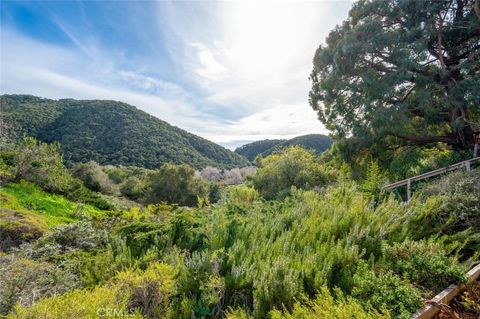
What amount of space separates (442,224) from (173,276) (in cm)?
477

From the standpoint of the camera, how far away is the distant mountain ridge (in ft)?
171

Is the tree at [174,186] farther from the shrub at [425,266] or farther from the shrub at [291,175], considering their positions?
the shrub at [425,266]

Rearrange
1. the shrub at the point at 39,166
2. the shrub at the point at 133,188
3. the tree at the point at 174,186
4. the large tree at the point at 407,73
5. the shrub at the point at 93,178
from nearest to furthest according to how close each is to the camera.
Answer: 1. the large tree at the point at 407,73
2. the shrub at the point at 39,166
3. the tree at the point at 174,186
4. the shrub at the point at 93,178
5. the shrub at the point at 133,188

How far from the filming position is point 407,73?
8.79 meters

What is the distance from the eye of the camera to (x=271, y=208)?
6.69 m

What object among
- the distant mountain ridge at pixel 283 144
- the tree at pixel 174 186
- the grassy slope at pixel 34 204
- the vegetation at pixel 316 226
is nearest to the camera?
the vegetation at pixel 316 226

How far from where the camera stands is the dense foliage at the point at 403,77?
28.6 ft

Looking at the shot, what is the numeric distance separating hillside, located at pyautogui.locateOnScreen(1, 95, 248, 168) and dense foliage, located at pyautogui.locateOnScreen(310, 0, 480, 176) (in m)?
42.1

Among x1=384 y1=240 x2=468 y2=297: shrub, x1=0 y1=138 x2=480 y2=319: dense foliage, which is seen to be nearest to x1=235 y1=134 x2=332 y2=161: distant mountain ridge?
x1=0 y1=138 x2=480 y2=319: dense foliage

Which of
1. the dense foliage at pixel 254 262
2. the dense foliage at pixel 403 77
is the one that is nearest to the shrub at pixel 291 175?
→ the dense foliage at pixel 403 77

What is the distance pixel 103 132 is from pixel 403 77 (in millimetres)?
52023

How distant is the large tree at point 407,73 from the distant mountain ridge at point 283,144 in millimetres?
22173

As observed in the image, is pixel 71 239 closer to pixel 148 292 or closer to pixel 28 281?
pixel 28 281

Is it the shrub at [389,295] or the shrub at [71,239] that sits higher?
the shrub at [389,295]
